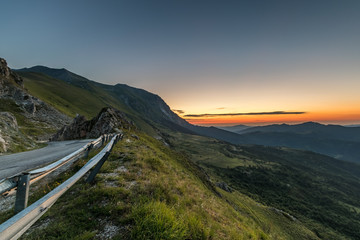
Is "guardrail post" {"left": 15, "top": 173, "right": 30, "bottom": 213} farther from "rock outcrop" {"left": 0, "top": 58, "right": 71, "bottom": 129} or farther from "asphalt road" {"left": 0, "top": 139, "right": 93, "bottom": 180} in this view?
"rock outcrop" {"left": 0, "top": 58, "right": 71, "bottom": 129}

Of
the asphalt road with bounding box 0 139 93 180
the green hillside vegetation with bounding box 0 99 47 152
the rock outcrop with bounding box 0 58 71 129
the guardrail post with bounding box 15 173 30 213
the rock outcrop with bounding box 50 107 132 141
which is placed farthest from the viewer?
the rock outcrop with bounding box 0 58 71 129

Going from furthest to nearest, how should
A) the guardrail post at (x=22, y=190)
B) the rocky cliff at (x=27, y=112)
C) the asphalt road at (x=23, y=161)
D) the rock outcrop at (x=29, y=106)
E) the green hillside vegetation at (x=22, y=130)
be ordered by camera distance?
the rock outcrop at (x=29, y=106)
the rocky cliff at (x=27, y=112)
the green hillside vegetation at (x=22, y=130)
the asphalt road at (x=23, y=161)
the guardrail post at (x=22, y=190)

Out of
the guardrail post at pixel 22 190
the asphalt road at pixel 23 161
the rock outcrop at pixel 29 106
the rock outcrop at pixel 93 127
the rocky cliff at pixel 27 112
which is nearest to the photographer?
the guardrail post at pixel 22 190

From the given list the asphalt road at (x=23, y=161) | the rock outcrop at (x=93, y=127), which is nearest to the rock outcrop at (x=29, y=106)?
the rock outcrop at (x=93, y=127)

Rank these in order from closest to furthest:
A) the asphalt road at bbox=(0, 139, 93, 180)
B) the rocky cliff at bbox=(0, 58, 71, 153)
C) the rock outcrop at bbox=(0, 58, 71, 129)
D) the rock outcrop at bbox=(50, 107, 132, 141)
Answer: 1. the asphalt road at bbox=(0, 139, 93, 180)
2. the rock outcrop at bbox=(50, 107, 132, 141)
3. the rocky cliff at bbox=(0, 58, 71, 153)
4. the rock outcrop at bbox=(0, 58, 71, 129)

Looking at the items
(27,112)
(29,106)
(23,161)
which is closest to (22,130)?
(27,112)

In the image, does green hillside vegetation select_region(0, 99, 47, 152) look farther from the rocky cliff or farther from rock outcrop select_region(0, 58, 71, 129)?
rock outcrop select_region(0, 58, 71, 129)

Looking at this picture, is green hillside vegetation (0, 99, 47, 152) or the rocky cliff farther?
the rocky cliff

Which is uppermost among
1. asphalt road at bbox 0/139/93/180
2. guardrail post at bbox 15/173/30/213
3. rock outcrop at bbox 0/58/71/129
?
rock outcrop at bbox 0/58/71/129

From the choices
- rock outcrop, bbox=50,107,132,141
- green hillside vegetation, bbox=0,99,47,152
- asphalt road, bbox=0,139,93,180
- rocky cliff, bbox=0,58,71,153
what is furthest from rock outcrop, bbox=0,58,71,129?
asphalt road, bbox=0,139,93,180

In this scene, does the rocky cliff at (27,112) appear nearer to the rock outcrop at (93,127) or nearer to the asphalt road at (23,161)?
the rock outcrop at (93,127)

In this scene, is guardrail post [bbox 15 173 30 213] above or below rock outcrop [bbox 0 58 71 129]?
below

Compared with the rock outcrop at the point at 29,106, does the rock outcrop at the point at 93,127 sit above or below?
below

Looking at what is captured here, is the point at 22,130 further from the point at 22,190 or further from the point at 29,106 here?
the point at 22,190
